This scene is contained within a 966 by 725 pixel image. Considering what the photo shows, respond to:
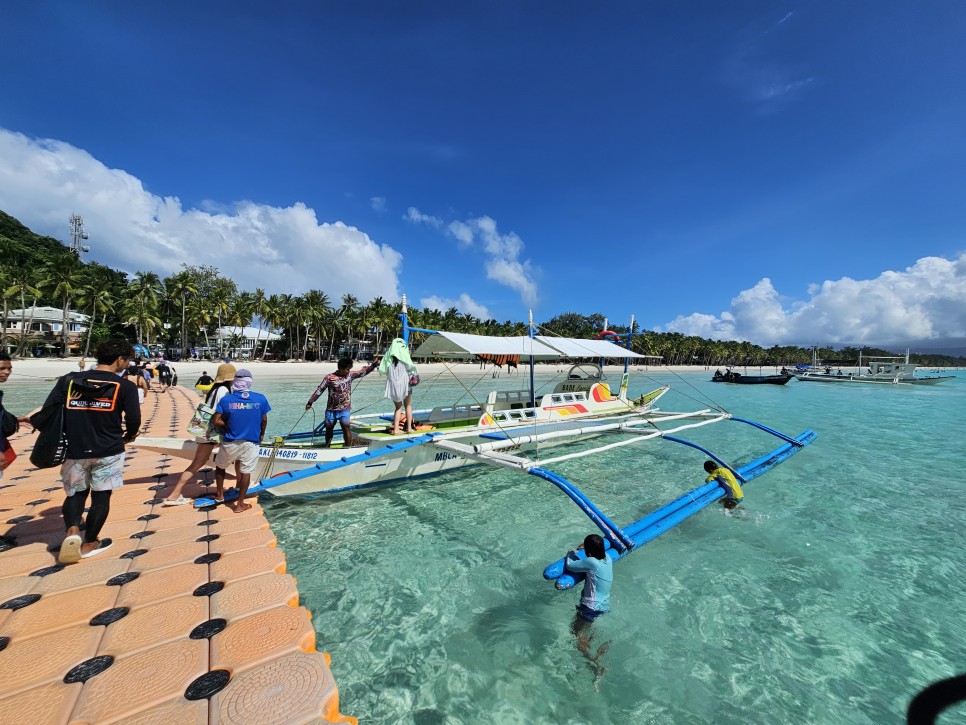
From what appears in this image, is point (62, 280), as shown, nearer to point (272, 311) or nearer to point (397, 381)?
point (272, 311)

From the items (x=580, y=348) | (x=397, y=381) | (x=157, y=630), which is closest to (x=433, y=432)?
(x=397, y=381)

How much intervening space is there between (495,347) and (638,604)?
662 cm

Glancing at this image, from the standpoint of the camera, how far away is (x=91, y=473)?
3891mm

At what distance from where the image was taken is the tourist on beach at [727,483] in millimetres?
7262

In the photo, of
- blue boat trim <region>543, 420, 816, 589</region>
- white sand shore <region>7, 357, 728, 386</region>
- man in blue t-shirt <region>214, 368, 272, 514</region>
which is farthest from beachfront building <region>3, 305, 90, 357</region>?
blue boat trim <region>543, 420, 816, 589</region>

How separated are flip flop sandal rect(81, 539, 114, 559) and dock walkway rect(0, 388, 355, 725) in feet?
0.24

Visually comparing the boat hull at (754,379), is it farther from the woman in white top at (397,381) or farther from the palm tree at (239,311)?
the palm tree at (239,311)

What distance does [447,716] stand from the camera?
3.39 metres

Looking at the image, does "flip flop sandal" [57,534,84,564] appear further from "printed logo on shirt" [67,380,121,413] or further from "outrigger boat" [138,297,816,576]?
"outrigger boat" [138,297,816,576]

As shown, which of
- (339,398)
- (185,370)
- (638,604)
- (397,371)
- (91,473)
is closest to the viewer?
(91,473)

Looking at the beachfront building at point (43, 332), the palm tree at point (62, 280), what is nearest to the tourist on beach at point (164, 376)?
the palm tree at point (62, 280)

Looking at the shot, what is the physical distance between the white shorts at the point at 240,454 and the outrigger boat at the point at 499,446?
610mm

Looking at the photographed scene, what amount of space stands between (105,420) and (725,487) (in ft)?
29.6

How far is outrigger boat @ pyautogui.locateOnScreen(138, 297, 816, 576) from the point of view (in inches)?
226
